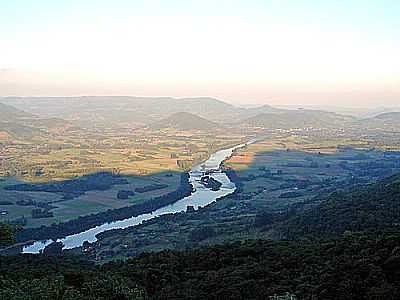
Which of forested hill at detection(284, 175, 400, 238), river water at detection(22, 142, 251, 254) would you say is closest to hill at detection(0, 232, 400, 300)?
forested hill at detection(284, 175, 400, 238)

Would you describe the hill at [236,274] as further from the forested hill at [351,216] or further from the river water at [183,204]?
the river water at [183,204]

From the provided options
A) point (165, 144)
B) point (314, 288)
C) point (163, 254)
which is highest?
point (314, 288)

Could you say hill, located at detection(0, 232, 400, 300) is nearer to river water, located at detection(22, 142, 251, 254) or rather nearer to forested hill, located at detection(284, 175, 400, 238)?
forested hill, located at detection(284, 175, 400, 238)

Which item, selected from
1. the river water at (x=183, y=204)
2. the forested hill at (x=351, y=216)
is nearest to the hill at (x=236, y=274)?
the forested hill at (x=351, y=216)

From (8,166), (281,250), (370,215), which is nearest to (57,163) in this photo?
(8,166)

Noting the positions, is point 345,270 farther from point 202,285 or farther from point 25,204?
point 25,204

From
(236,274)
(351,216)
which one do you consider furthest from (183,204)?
(236,274)
